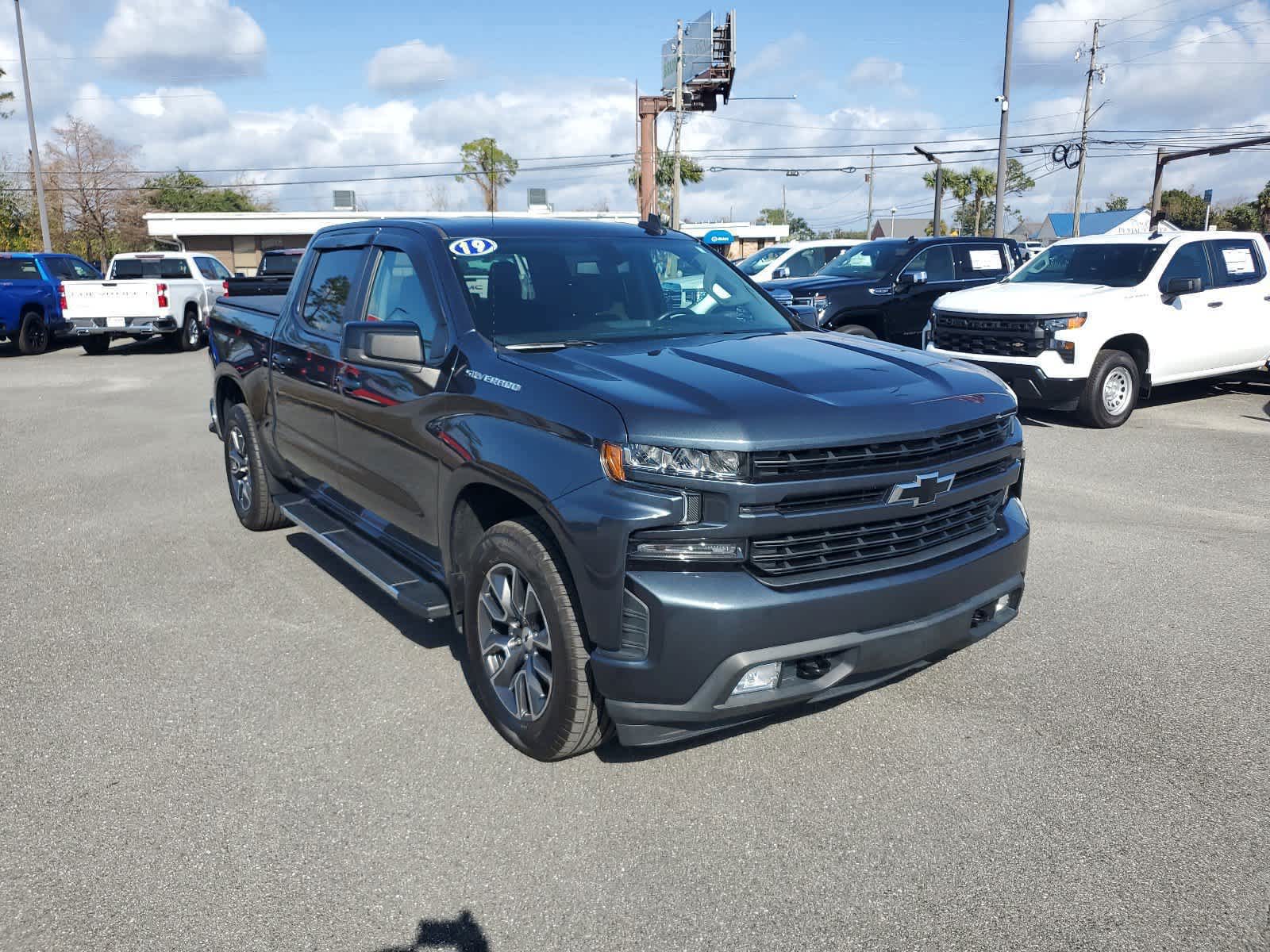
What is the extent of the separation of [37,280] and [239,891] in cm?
2063

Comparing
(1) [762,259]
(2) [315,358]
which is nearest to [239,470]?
(2) [315,358]

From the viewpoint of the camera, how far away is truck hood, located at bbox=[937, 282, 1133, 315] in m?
9.87

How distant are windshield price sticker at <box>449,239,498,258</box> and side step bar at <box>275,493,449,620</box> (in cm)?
140

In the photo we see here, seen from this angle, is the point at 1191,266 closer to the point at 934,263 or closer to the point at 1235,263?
the point at 1235,263

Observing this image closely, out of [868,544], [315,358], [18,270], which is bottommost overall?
[868,544]

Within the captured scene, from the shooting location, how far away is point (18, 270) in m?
19.7

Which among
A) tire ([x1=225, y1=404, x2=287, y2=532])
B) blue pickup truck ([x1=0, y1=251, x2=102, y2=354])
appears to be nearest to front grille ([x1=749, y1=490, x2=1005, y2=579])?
tire ([x1=225, y1=404, x2=287, y2=532])

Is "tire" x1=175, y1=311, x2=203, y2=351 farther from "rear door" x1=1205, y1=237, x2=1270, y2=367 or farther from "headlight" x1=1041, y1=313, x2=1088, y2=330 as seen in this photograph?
"rear door" x1=1205, y1=237, x2=1270, y2=367

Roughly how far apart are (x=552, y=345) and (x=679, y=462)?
43.9 inches

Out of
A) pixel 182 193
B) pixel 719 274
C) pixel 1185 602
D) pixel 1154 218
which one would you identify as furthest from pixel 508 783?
pixel 182 193

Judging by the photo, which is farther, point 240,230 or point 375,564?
point 240,230

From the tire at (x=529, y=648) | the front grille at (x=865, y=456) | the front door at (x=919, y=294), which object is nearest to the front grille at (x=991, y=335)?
the front door at (x=919, y=294)

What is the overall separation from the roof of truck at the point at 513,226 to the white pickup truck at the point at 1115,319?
6052mm

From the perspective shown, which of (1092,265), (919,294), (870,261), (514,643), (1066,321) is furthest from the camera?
(870,261)
